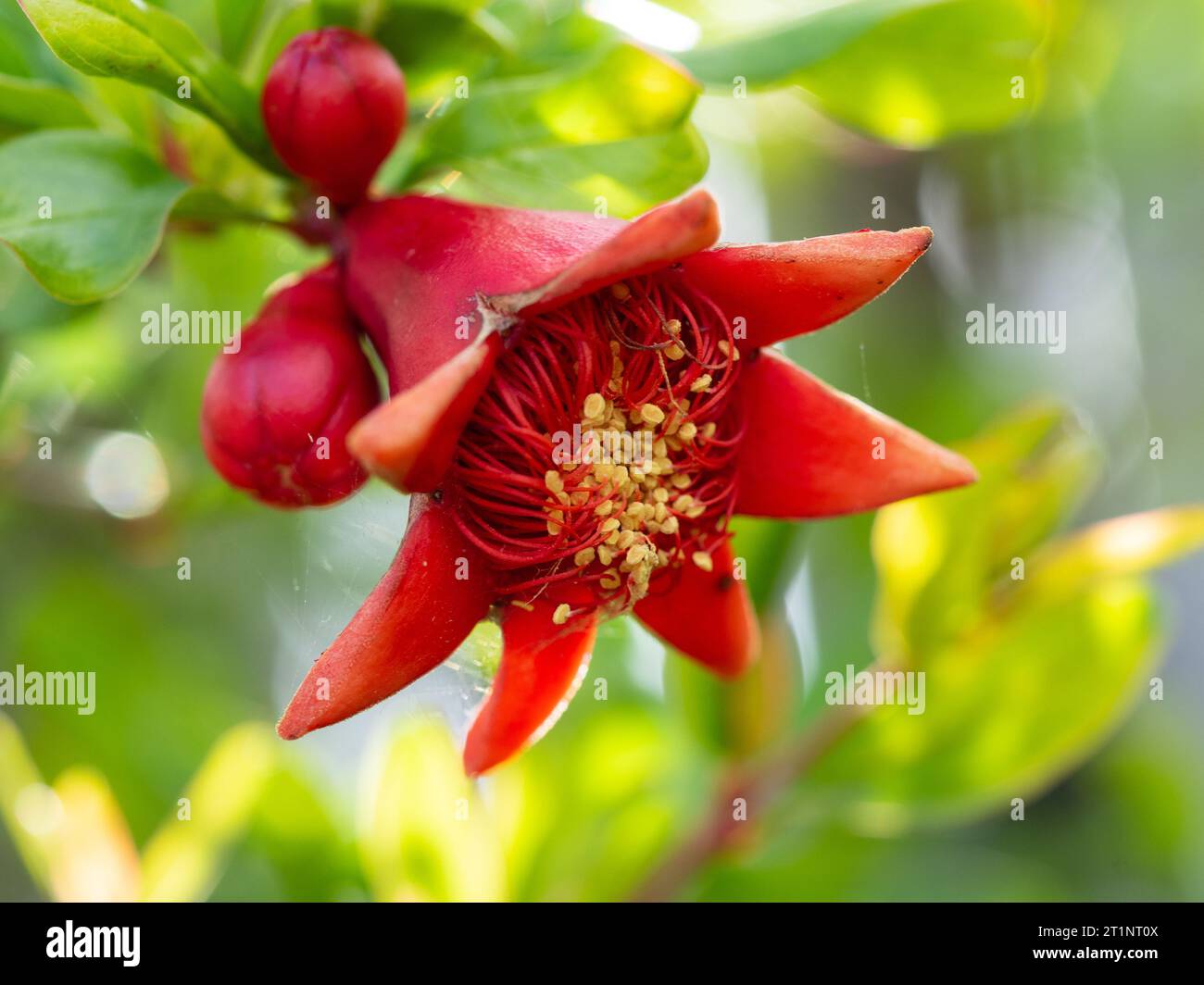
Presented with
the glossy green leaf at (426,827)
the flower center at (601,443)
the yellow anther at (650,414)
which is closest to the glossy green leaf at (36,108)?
the flower center at (601,443)

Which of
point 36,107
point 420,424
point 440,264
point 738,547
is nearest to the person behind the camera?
point 420,424

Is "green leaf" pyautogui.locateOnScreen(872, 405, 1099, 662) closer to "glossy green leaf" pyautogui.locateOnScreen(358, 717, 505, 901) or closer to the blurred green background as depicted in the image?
the blurred green background

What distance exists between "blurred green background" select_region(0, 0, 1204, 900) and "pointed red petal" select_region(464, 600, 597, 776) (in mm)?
40

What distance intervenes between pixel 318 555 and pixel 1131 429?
267cm

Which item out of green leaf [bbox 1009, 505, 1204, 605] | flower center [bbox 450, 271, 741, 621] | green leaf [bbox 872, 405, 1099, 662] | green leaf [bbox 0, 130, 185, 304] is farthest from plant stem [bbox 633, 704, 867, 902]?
green leaf [bbox 0, 130, 185, 304]

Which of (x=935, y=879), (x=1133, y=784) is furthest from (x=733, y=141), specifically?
(x=1133, y=784)

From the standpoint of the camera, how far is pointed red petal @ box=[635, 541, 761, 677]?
1.42m

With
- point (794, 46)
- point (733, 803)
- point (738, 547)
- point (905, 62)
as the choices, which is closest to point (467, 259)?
point (794, 46)

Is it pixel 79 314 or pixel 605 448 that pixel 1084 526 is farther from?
pixel 79 314

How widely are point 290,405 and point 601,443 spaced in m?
0.31

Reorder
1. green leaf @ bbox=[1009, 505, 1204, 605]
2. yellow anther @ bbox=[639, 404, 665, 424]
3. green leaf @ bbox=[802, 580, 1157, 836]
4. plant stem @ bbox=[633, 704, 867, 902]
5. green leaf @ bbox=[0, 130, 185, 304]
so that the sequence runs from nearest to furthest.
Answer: green leaf @ bbox=[0, 130, 185, 304], yellow anther @ bbox=[639, 404, 665, 424], green leaf @ bbox=[1009, 505, 1204, 605], green leaf @ bbox=[802, 580, 1157, 836], plant stem @ bbox=[633, 704, 867, 902]

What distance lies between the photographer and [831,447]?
54.3 inches

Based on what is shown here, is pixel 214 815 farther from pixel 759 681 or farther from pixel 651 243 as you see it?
pixel 651 243

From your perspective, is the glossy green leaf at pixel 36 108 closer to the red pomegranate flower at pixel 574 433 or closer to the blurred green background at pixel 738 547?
the blurred green background at pixel 738 547
